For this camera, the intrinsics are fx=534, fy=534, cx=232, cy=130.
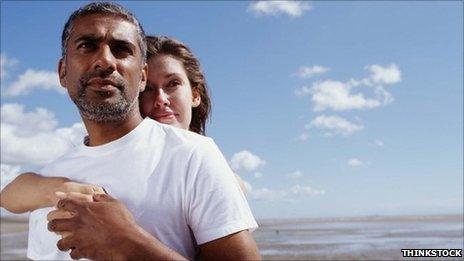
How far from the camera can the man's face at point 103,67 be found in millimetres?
2541

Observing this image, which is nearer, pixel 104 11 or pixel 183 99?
pixel 104 11

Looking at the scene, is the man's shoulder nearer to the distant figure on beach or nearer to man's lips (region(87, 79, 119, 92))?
the distant figure on beach

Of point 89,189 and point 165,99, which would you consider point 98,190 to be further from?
point 165,99

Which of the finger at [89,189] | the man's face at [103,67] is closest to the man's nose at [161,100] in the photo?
the man's face at [103,67]

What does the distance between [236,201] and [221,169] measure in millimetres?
160

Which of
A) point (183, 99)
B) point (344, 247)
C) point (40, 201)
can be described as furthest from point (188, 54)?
point (344, 247)

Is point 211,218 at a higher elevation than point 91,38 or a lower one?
lower

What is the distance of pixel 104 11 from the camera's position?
263 cm

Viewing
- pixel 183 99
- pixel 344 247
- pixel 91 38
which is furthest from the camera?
pixel 344 247

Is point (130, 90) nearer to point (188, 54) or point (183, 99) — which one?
point (183, 99)

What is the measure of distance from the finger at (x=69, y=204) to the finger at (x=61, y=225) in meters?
0.05

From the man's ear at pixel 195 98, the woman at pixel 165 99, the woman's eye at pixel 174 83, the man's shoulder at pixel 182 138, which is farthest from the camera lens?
the man's ear at pixel 195 98

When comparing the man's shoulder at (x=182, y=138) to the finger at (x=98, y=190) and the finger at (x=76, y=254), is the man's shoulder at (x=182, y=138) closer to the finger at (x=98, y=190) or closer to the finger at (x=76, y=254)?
the finger at (x=98, y=190)

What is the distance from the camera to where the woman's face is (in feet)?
12.2
